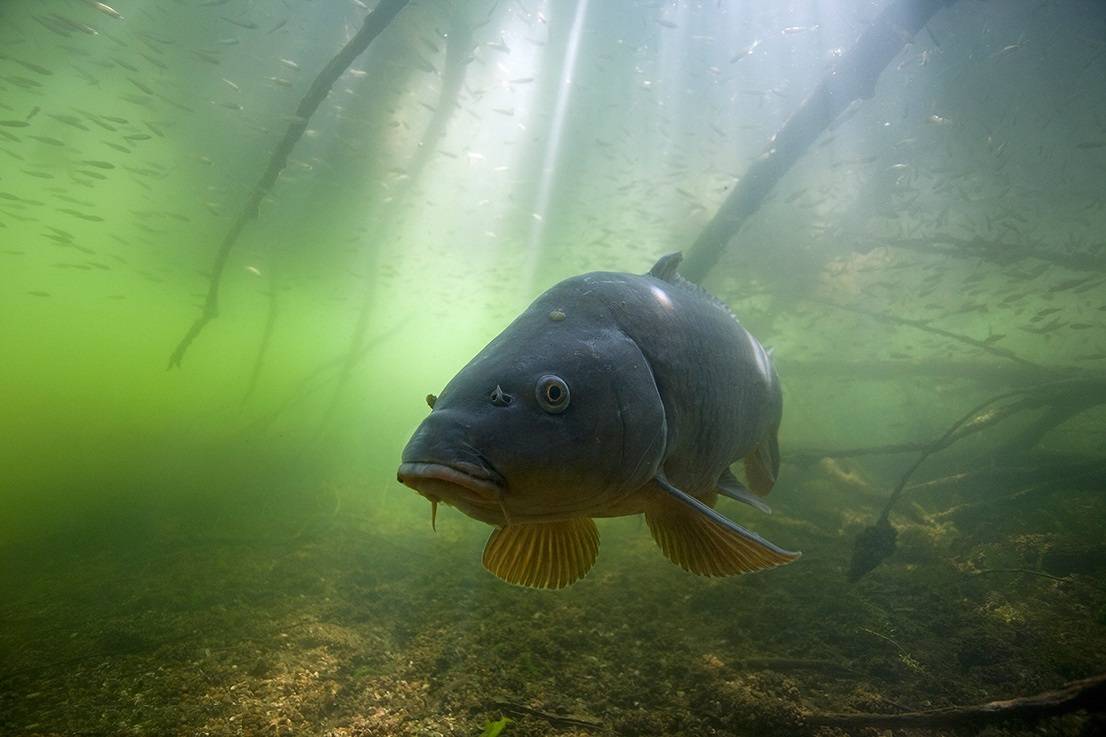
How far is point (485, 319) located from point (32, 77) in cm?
3133

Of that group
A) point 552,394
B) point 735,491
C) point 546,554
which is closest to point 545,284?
point 735,491

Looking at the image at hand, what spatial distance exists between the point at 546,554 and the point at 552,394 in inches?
39.3

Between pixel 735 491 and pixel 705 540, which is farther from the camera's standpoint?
pixel 735 491

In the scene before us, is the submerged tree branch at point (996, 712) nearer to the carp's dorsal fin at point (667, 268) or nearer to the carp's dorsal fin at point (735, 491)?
the carp's dorsal fin at point (735, 491)

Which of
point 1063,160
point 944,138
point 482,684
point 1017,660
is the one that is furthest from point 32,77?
point 1063,160

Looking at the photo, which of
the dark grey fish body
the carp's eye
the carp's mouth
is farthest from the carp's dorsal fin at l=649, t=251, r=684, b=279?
the carp's mouth

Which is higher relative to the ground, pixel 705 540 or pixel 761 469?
pixel 761 469

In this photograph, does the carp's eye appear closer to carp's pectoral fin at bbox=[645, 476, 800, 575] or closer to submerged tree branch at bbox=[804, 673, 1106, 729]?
carp's pectoral fin at bbox=[645, 476, 800, 575]

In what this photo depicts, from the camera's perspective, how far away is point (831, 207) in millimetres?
14539

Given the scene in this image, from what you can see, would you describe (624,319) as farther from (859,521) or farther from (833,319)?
(833,319)

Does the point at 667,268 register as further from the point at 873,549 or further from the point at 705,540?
the point at 873,549

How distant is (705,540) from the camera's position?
1768 millimetres

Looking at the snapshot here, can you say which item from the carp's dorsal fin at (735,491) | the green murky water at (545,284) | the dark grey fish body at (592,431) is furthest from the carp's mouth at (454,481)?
the green murky water at (545,284)

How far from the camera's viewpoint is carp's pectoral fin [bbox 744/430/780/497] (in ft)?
11.5
